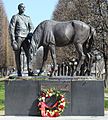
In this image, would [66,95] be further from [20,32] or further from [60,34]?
[20,32]

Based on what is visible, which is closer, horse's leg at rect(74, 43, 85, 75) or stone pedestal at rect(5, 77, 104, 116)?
stone pedestal at rect(5, 77, 104, 116)

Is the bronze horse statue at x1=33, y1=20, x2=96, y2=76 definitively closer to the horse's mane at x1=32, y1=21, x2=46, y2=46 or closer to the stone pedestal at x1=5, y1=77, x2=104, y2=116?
the horse's mane at x1=32, y1=21, x2=46, y2=46

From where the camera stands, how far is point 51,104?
1391 centimetres

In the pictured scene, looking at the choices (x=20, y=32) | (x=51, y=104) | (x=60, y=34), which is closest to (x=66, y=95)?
(x=51, y=104)

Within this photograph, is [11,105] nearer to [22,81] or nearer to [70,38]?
[22,81]

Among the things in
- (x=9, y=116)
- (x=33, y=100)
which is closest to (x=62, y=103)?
(x=33, y=100)

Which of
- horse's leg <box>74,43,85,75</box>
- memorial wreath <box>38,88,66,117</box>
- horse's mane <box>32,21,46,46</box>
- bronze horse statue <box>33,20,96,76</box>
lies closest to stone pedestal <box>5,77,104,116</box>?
memorial wreath <box>38,88,66,117</box>

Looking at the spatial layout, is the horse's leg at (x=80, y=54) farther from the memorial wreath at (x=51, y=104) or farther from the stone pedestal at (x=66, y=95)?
the memorial wreath at (x=51, y=104)

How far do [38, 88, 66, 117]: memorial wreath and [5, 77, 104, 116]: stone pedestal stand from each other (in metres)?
0.21

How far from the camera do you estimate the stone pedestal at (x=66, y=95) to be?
13.9 m

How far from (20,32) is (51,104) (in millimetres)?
3063

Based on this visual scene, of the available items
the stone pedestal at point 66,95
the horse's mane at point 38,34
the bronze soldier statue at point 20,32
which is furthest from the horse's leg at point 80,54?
the bronze soldier statue at point 20,32

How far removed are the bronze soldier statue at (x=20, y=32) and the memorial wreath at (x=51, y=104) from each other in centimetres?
151

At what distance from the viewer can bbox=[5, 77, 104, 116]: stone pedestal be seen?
13.9 metres
